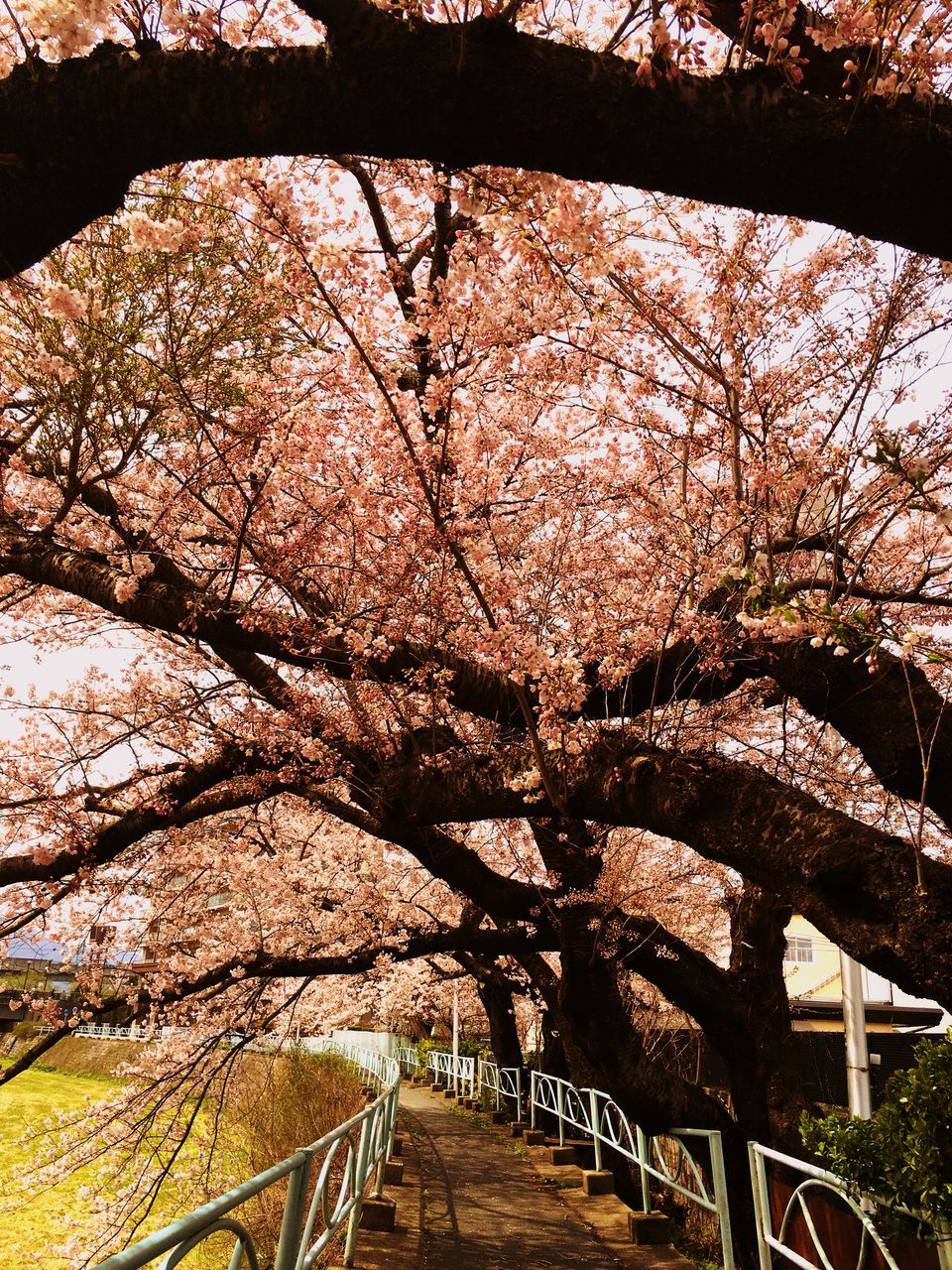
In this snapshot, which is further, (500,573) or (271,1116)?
(271,1116)

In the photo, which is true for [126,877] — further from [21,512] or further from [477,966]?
[477,966]

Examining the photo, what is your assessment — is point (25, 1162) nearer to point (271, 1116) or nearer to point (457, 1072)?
point (271, 1116)

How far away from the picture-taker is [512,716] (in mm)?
5922

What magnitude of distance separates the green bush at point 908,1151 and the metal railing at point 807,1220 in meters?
0.06

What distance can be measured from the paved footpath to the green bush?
399 centimetres

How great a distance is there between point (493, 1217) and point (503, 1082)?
31.1ft

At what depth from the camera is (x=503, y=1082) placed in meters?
18.0

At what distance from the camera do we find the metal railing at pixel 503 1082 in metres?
16.2

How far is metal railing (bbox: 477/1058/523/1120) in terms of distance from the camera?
53.1 feet

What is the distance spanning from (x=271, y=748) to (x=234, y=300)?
3.26 meters

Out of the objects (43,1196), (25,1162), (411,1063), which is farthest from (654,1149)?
(411,1063)

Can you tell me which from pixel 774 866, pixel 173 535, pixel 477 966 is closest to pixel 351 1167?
pixel 774 866

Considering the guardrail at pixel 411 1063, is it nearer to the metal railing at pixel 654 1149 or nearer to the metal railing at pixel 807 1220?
the metal railing at pixel 654 1149

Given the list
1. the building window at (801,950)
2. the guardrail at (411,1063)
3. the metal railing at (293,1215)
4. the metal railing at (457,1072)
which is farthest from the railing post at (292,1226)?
the guardrail at (411,1063)
